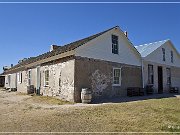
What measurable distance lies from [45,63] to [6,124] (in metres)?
11.8

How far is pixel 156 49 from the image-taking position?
81.4ft

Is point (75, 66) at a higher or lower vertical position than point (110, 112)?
higher

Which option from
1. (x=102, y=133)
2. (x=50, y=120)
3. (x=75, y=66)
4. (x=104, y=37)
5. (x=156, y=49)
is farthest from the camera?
(x=156, y=49)

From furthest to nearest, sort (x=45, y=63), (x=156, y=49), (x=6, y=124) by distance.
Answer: (x=156, y=49) < (x=45, y=63) < (x=6, y=124)

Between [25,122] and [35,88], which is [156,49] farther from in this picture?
[25,122]

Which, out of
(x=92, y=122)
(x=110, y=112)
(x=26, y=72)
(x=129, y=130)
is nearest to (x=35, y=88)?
(x=26, y=72)

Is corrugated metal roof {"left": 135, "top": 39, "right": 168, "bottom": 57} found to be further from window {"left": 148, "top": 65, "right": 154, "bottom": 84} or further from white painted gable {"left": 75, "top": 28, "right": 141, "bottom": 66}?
white painted gable {"left": 75, "top": 28, "right": 141, "bottom": 66}

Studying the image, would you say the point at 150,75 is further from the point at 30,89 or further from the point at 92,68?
the point at 30,89

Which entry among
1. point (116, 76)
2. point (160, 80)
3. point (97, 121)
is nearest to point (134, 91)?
point (116, 76)

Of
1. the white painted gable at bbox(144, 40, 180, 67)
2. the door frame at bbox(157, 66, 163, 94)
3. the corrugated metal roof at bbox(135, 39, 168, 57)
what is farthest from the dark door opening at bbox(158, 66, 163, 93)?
the corrugated metal roof at bbox(135, 39, 168, 57)

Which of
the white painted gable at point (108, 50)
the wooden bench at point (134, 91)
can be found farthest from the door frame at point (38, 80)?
the wooden bench at point (134, 91)

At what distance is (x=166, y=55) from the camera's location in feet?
86.3

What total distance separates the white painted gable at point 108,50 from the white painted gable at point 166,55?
2348mm

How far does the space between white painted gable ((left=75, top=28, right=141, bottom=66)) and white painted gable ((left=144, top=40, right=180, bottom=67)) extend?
92.4 inches
